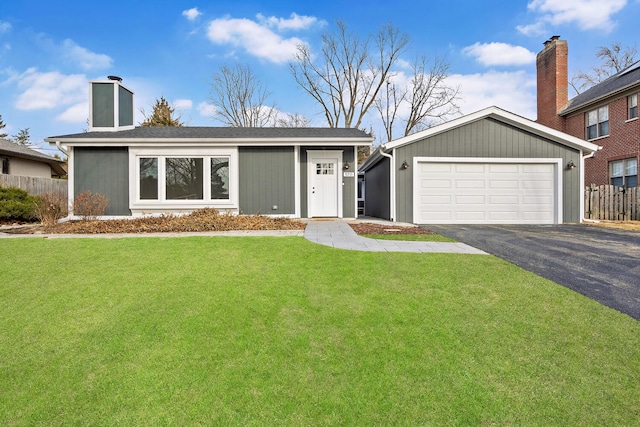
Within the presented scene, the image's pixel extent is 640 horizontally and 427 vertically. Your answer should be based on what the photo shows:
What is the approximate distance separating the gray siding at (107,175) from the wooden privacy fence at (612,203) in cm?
1700

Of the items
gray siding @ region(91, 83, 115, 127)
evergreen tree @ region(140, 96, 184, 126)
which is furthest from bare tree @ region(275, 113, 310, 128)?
gray siding @ region(91, 83, 115, 127)

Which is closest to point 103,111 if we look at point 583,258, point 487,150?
point 487,150

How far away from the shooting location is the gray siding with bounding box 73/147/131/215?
34.1 feet

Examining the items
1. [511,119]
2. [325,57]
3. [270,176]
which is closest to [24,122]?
[325,57]

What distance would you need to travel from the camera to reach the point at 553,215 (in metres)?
10.4

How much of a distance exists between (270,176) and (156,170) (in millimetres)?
3769

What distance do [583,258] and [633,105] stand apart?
13.2 m

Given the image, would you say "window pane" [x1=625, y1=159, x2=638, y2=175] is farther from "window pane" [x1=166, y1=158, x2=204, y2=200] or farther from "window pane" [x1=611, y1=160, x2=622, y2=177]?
"window pane" [x1=166, y1=158, x2=204, y2=200]

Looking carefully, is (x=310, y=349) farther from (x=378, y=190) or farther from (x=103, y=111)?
(x=103, y=111)

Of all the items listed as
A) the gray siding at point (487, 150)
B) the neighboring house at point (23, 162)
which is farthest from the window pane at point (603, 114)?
the neighboring house at point (23, 162)

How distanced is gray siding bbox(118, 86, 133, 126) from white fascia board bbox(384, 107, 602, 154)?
391 inches

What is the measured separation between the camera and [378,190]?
12.9 meters

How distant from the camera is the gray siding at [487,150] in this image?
1033 cm

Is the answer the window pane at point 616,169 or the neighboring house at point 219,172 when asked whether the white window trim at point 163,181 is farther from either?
the window pane at point 616,169
